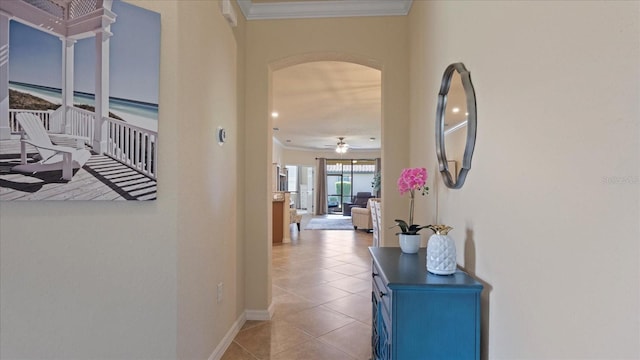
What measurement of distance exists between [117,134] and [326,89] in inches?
146

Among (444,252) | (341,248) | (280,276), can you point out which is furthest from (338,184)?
(444,252)

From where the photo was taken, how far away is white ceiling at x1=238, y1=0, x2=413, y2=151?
118 inches

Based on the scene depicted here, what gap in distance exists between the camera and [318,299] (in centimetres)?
362

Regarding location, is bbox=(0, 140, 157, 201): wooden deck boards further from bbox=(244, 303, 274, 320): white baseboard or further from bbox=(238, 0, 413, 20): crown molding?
→ bbox=(238, 0, 413, 20): crown molding

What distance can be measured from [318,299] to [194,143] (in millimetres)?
2320

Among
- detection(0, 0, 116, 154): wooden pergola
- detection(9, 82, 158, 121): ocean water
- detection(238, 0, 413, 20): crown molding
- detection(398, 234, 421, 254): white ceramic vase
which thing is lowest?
detection(398, 234, 421, 254): white ceramic vase

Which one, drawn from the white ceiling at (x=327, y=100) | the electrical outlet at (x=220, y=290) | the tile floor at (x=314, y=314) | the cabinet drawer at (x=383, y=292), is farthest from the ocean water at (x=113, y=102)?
the white ceiling at (x=327, y=100)

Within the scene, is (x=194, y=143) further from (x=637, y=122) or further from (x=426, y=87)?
(x=637, y=122)

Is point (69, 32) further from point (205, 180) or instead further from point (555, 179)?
point (555, 179)

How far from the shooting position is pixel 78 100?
5.51 feet

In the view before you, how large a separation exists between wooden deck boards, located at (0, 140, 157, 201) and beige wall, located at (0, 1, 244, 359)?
0.05 meters

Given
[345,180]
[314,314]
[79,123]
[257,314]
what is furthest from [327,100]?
[345,180]

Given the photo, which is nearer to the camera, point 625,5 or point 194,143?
point 625,5

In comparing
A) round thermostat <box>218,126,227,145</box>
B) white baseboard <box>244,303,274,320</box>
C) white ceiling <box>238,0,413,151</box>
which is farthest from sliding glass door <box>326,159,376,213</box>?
round thermostat <box>218,126,227,145</box>
